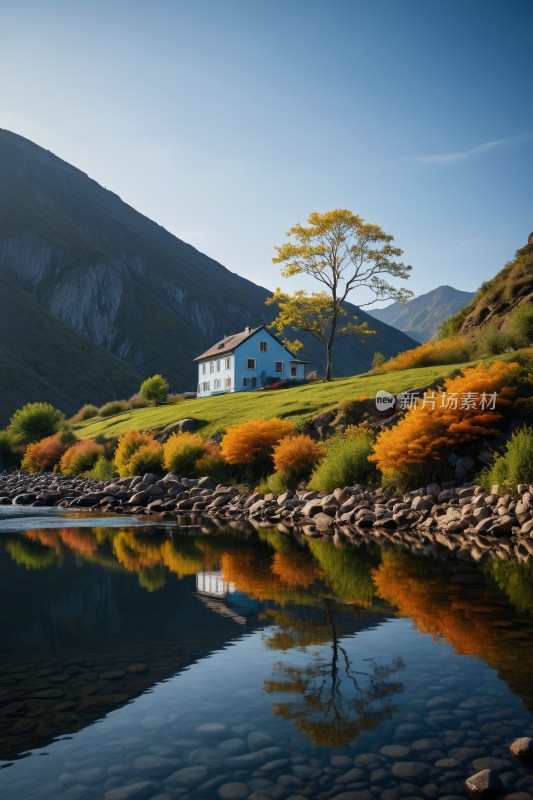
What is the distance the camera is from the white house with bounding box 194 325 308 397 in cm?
7744

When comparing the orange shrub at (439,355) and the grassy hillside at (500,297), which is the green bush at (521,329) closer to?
the orange shrub at (439,355)

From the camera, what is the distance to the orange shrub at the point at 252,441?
30.6 metres

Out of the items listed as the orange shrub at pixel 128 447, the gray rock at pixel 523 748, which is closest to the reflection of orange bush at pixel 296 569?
the gray rock at pixel 523 748

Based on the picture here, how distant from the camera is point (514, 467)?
20.7m

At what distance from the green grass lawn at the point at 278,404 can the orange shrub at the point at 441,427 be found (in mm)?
5657

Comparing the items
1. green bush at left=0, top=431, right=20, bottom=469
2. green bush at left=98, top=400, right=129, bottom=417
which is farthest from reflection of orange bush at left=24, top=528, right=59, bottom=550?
green bush at left=98, top=400, right=129, bottom=417

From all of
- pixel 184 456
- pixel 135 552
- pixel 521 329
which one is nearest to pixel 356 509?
pixel 135 552

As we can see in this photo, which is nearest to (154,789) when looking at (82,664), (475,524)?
(82,664)

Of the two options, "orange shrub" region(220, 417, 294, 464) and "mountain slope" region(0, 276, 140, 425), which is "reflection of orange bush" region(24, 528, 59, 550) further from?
"mountain slope" region(0, 276, 140, 425)

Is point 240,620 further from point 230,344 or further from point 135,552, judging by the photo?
point 230,344

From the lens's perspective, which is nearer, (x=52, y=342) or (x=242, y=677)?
(x=242, y=677)

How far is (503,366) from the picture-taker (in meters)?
25.2

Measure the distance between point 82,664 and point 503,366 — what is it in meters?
20.8

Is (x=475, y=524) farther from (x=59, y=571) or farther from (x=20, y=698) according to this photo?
(x=20, y=698)
